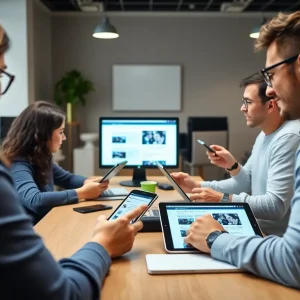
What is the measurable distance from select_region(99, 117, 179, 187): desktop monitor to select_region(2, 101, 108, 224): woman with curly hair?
1.68 ft

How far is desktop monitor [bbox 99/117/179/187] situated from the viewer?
8.89ft

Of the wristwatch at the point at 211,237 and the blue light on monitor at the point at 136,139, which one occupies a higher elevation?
the blue light on monitor at the point at 136,139

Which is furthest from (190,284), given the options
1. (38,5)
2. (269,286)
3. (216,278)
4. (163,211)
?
(38,5)

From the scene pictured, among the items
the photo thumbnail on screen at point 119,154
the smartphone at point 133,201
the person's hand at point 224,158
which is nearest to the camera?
the smartphone at point 133,201

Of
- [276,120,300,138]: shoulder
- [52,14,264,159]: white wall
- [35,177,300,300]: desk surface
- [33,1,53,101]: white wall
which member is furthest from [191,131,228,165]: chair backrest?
[35,177,300,300]: desk surface

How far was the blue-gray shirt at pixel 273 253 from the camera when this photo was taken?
A: 97cm

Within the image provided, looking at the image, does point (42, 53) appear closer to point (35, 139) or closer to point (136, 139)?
point (136, 139)

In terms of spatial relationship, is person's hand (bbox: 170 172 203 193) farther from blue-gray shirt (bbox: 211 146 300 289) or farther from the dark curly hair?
blue-gray shirt (bbox: 211 146 300 289)

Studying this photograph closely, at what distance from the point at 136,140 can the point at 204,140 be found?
254cm

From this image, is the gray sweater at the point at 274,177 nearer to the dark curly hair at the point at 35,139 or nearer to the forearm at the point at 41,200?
the forearm at the point at 41,200

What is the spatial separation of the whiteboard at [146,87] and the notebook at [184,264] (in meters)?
Result: 5.37

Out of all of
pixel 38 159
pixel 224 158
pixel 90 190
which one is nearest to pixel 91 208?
pixel 90 190

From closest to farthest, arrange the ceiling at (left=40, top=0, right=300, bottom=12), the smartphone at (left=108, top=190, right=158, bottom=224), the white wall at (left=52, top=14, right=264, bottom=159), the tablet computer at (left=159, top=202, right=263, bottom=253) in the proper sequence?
the tablet computer at (left=159, top=202, right=263, bottom=253)
the smartphone at (left=108, top=190, right=158, bottom=224)
the ceiling at (left=40, top=0, right=300, bottom=12)
the white wall at (left=52, top=14, right=264, bottom=159)

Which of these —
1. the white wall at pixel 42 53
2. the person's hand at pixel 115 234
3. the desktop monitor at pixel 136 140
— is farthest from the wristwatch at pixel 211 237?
the white wall at pixel 42 53
